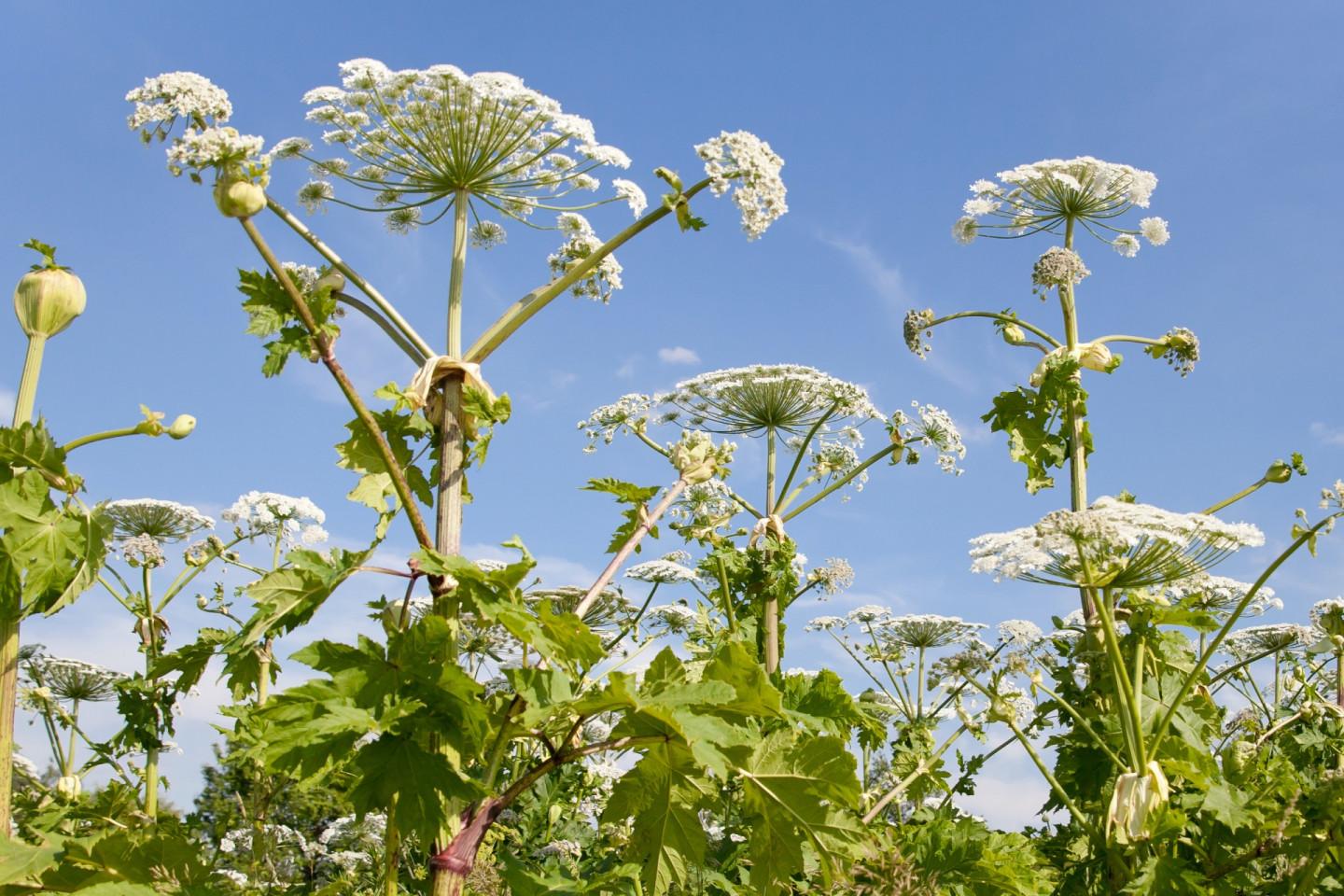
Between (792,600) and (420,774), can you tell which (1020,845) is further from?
(420,774)

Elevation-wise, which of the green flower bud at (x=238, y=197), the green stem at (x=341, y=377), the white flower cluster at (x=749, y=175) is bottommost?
the green stem at (x=341, y=377)

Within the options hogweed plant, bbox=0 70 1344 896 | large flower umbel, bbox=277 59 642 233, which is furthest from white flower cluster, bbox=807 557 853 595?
large flower umbel, bbox=277 59 642 233

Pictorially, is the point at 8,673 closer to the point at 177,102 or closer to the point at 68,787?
the point at 177,102

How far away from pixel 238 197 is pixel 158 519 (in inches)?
332

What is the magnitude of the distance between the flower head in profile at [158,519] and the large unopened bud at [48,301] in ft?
21.3

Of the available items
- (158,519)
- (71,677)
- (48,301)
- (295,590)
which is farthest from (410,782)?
(71,677)

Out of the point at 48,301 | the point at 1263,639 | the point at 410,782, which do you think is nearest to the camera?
the point at 410,782

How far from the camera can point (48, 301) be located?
4.41m

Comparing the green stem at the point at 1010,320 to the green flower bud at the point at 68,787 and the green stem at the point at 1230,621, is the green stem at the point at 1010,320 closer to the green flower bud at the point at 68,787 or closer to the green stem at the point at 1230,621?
the green stem at the point at 1230,621

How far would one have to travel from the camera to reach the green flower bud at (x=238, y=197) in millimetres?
3230

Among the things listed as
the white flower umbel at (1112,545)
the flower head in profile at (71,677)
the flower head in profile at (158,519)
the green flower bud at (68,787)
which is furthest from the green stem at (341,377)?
the flower head in profile at (71,677)

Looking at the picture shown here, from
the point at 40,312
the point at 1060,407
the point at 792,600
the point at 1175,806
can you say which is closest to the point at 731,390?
the point at 792,600

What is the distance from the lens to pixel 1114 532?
4.82 meters

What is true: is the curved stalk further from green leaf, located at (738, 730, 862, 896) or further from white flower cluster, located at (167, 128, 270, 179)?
green leaf, located at (738, 730, 862, 896)
